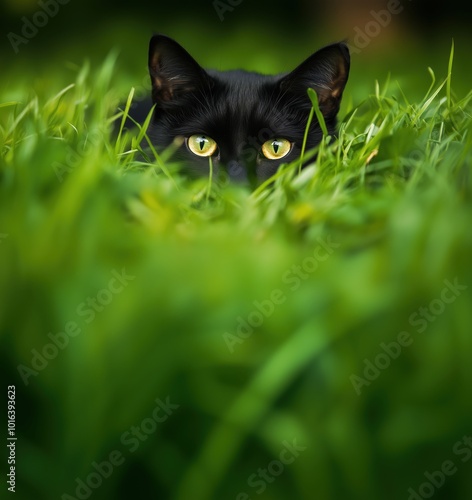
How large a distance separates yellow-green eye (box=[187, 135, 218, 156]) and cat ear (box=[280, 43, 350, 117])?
8.9 inches

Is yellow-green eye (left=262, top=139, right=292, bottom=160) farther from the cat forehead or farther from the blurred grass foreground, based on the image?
the blurred grass foreground

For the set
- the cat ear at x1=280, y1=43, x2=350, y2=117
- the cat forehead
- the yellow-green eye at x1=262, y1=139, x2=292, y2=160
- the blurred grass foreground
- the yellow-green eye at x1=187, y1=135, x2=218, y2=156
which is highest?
the cat ear at x1=280, y1=43, x2=350, y2=117

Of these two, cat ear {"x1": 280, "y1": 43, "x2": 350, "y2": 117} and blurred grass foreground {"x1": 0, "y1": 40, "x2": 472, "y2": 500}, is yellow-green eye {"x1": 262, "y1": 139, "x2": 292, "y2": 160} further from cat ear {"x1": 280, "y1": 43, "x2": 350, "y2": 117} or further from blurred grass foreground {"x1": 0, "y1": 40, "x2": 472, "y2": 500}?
blurred grass foreground {"x1": 0, "y1": 40, "x2": 472, "y2": 500}

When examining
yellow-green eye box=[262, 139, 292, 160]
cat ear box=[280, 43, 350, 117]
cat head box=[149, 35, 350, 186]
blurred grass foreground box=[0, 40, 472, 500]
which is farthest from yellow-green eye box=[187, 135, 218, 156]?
blurred grass foreground box=[0, 40, 472, 500]

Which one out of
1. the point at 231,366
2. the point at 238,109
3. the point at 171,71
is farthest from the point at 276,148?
the point at 231,366

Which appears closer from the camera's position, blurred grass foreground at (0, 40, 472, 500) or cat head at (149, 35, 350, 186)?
blurred grass foreground at (0, 40, 472, 500)

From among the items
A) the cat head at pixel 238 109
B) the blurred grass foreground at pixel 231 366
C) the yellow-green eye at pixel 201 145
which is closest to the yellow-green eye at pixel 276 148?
the cat head at pixel 238 109

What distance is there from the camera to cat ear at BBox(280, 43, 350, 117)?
161cm

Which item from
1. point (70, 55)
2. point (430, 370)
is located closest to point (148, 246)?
point (430, 370)

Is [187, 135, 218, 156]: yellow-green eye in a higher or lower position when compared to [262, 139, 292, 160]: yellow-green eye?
lower

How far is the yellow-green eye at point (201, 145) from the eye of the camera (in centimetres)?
164

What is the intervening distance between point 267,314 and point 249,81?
1.02 meters

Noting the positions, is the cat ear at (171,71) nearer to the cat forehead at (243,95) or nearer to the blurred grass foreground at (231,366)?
the cat forehead at (243,95)

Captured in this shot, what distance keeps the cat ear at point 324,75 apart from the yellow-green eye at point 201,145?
23cm
